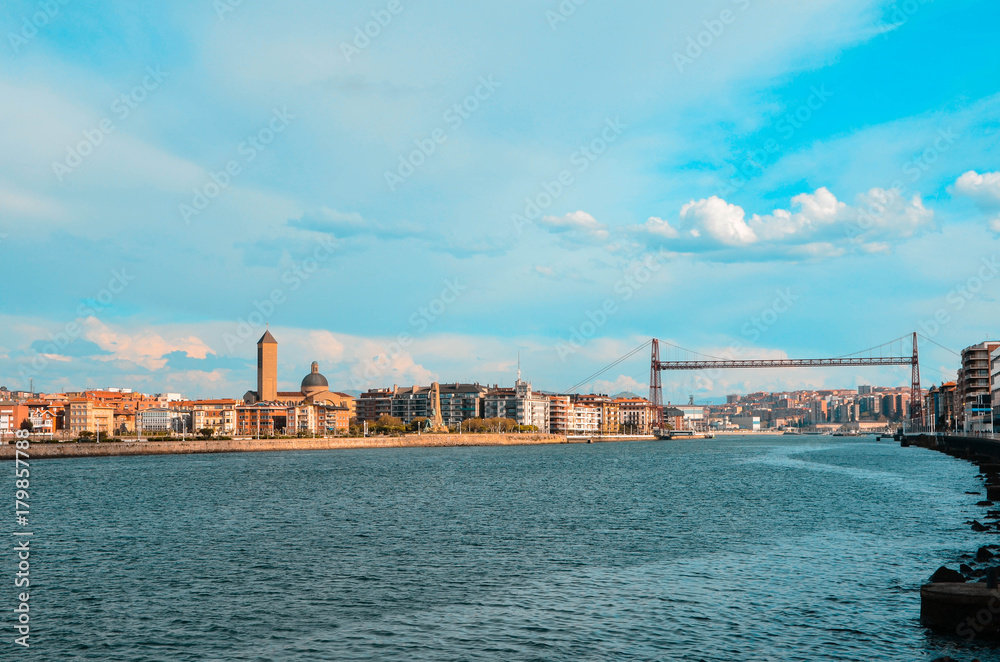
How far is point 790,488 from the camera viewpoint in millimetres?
48438

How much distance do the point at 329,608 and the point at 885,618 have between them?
1242cm

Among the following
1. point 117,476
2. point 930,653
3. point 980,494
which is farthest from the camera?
point 117,476

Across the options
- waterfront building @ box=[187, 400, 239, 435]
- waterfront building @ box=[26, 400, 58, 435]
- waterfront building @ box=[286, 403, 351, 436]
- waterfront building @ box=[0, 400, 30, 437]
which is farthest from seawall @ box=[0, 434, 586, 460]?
waterfront building @ box=[187, 400, 239, 435]

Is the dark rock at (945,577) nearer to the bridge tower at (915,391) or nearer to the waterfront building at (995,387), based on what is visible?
the waterfront building at (995,387)

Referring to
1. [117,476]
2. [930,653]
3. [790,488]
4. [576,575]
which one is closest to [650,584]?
[576,575]

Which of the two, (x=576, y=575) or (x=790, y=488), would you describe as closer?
(x=576, y=575)

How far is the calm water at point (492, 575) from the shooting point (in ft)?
51.8

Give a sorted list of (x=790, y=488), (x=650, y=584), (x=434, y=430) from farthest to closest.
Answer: (x=434, y=430)
(x=790, y=488)
(x=650, y=584)

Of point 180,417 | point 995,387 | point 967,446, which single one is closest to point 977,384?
point 995,387

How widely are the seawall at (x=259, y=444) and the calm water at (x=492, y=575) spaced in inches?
2189

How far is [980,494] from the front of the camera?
42.9 meters

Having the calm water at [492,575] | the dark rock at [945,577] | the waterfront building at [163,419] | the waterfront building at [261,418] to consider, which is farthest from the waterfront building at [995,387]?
the waterfront building at [163,419]

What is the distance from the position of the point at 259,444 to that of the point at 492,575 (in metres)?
107

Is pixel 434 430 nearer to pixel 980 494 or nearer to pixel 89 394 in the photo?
pixel 89 394
